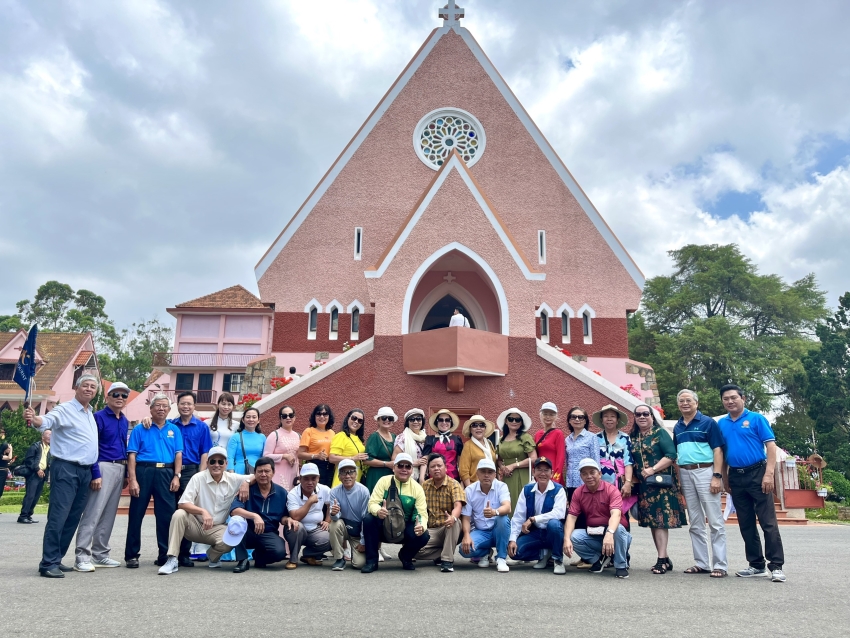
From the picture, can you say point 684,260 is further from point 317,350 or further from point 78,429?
point 78,429

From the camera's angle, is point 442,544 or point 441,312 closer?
point 442,544

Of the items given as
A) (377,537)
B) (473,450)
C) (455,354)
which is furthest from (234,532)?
(455,354)

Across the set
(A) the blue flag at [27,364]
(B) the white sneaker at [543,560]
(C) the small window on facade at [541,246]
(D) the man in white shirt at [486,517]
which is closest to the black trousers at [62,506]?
(A) the blue flag at [27,364]

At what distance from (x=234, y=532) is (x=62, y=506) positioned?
1531mm

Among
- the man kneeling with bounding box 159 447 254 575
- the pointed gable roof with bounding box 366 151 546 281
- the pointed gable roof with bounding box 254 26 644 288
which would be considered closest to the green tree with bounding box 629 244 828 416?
the pointed gable roof with bounding box 254 26 644 288

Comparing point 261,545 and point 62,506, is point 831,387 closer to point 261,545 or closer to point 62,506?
point 261,545

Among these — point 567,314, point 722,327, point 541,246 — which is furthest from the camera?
point 722,327

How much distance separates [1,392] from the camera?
33.7 metres

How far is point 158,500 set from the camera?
6.54m

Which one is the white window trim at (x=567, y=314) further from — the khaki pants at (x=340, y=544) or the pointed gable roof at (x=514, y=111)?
the khaki pants at (x=340, y=544)

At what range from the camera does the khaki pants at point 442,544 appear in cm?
631

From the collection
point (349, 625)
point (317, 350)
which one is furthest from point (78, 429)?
point (317, 350)

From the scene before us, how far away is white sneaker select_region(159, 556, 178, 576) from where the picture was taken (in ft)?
19.5

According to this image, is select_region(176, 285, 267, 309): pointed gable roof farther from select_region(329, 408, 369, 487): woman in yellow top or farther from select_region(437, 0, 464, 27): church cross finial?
select_region(329, 408, 369, 487): woman in yellow top
